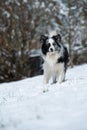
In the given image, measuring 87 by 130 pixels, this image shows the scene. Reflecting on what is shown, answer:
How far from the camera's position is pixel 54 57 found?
12633 mm

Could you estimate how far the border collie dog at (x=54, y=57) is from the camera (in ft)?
40.4

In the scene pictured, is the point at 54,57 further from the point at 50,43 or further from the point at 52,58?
the point at 50,43

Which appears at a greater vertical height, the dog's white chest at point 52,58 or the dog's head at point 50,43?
the dog's head at point 50,43

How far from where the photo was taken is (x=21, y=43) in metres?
35.2

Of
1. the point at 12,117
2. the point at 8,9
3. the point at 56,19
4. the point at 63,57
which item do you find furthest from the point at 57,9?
the point at 12,117

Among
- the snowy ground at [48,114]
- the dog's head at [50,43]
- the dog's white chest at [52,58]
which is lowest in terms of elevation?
the dog's white chest at [52,58]

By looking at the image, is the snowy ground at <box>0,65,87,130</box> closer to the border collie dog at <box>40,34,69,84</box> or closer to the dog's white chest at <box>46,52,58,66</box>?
the border collie dog at <box>40,34,69,84</box>

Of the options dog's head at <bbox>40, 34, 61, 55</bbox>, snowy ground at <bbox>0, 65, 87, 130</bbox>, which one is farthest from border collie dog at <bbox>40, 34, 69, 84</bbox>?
snowy ground at <bbox>0, 65, 87, 130</bbox>

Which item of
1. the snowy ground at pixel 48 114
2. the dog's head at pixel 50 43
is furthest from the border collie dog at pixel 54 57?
the snowy ground at pixel 48 114

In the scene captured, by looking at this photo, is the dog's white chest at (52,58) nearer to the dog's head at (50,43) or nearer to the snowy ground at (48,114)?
the dog's head at (50,43)

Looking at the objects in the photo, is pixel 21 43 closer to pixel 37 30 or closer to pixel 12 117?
pixel 37 30

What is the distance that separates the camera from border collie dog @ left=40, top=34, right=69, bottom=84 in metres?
12.3

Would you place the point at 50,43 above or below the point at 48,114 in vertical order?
below

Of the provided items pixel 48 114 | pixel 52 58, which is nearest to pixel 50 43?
pixel 52 58
